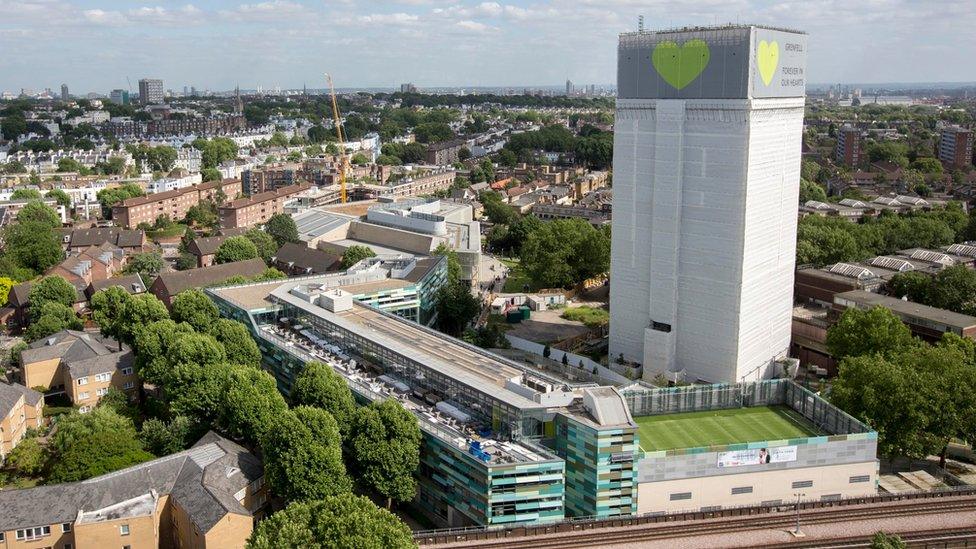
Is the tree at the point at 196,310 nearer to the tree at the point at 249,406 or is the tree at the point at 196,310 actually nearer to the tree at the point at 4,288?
the tree at the point at 249,406

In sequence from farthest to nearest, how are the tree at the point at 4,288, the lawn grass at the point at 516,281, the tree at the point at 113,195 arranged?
the tree at the point at 113,195, the lawn grass at the point at 516,281, the tree at the point at 4,288

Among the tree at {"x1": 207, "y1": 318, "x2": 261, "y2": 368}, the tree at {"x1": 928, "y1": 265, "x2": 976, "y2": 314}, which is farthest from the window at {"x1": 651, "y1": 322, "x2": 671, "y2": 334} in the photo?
the tree at {"x1": 928, "y1": 265, "x2": 976, "y2": 314}

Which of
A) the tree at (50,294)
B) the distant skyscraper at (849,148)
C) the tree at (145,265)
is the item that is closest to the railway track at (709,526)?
the tree at (50,294)

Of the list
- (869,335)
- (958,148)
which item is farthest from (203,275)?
(958,148)

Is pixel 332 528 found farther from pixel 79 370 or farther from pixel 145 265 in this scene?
pixel 145 265

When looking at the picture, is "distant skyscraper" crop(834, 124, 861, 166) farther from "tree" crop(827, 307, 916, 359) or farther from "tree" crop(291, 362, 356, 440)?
"tree" crop(291, 362, 356, 440)

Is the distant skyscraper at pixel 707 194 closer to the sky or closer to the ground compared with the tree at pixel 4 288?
closer to the sky
